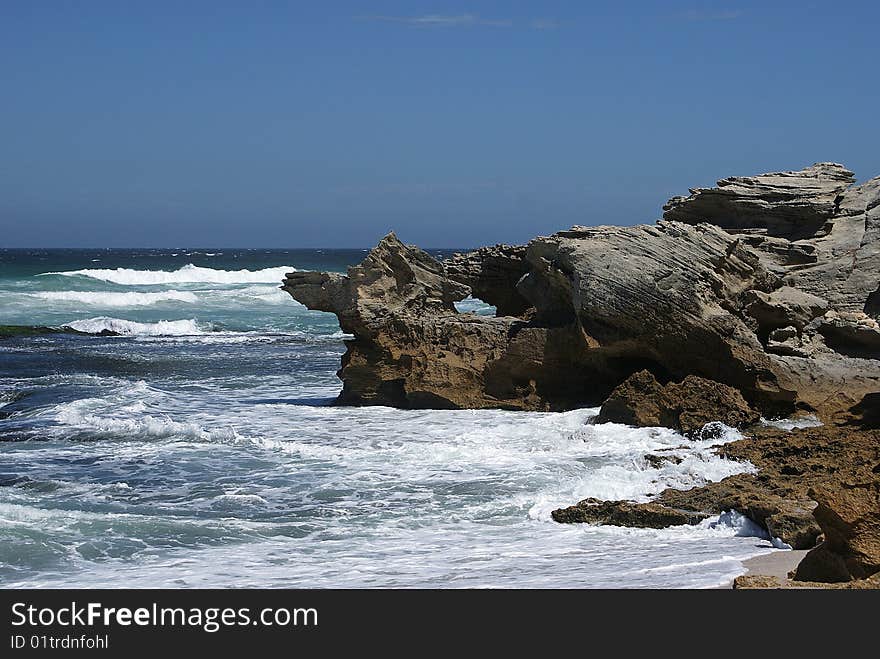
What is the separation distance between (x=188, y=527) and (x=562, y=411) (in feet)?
19.1

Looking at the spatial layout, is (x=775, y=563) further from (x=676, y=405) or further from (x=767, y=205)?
(x=767, y=205)

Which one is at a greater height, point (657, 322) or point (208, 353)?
point (657, 322)

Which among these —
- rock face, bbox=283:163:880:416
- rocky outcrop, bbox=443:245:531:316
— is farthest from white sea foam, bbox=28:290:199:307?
rock face, bbox=283:163:880:416

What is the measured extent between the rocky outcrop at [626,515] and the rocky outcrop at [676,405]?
3242mm

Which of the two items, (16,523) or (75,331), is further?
(75,331)

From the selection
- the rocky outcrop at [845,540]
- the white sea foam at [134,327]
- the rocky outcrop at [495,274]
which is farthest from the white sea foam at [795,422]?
the white sea foam at [134,327]

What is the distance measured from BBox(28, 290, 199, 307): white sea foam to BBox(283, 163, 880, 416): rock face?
2707 cm

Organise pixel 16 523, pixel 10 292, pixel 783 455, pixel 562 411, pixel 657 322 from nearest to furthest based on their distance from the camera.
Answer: pixel 16 523 < pixel 783 455 < pixel 657 322 < pixel 562 411 < pixel 10 292

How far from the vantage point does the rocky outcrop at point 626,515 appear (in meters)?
7.80

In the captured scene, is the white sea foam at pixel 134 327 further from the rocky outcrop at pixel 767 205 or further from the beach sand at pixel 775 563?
the beach sand at pixel 775 563

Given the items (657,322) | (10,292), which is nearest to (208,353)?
(657,322)

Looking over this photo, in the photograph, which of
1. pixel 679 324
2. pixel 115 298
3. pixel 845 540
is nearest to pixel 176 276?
pixel 115 298
